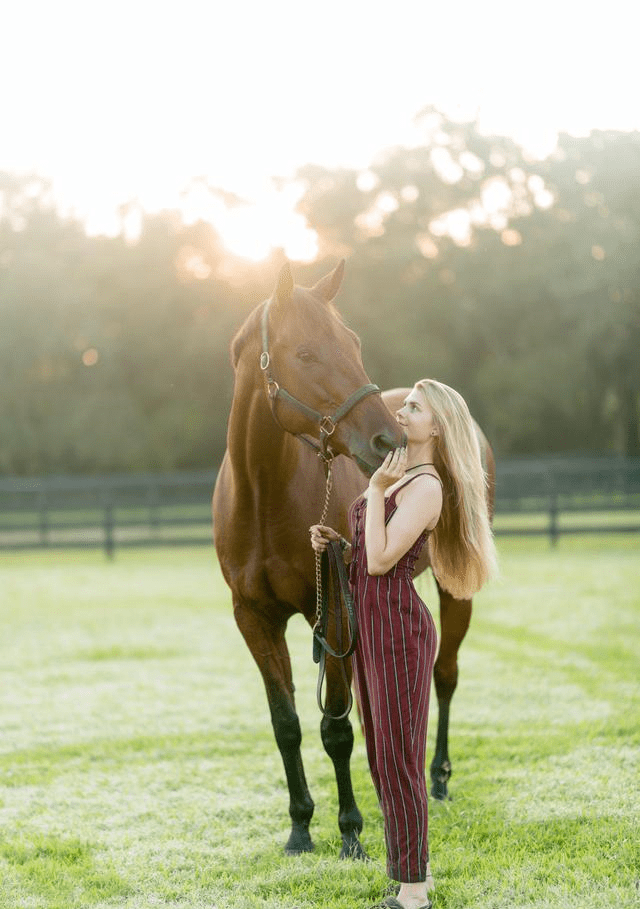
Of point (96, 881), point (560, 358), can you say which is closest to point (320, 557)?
point (96, 881)

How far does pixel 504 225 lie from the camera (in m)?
34.2

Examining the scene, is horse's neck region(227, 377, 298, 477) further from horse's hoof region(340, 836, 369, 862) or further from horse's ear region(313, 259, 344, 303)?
horse's hoof region(340, 836, 369, 862)

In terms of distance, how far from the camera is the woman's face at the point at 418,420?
3.03 m

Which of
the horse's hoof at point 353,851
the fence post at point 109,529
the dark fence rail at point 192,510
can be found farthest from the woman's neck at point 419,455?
Answer: the fence post at point 109,529

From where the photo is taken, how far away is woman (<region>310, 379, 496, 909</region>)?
2.94 metres

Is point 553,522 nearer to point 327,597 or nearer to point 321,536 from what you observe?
point 327,597

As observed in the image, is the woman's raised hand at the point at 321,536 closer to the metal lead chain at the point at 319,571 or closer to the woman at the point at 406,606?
the metal lead chain at the point at 319,571

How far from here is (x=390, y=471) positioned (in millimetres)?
2914

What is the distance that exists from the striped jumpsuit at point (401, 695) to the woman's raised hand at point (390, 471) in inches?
3.8

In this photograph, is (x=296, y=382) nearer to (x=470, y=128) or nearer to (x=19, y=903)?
(x=19, y=903)

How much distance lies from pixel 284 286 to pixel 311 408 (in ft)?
1.45

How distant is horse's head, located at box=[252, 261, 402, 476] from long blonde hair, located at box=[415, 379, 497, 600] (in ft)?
0.52

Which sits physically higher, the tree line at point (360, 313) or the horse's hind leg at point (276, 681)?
the tree line at point (360, 313)

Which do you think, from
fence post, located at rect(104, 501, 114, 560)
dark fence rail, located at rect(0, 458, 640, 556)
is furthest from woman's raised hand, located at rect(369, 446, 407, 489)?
fence post, located at rect(104, 501, 114, 560)
